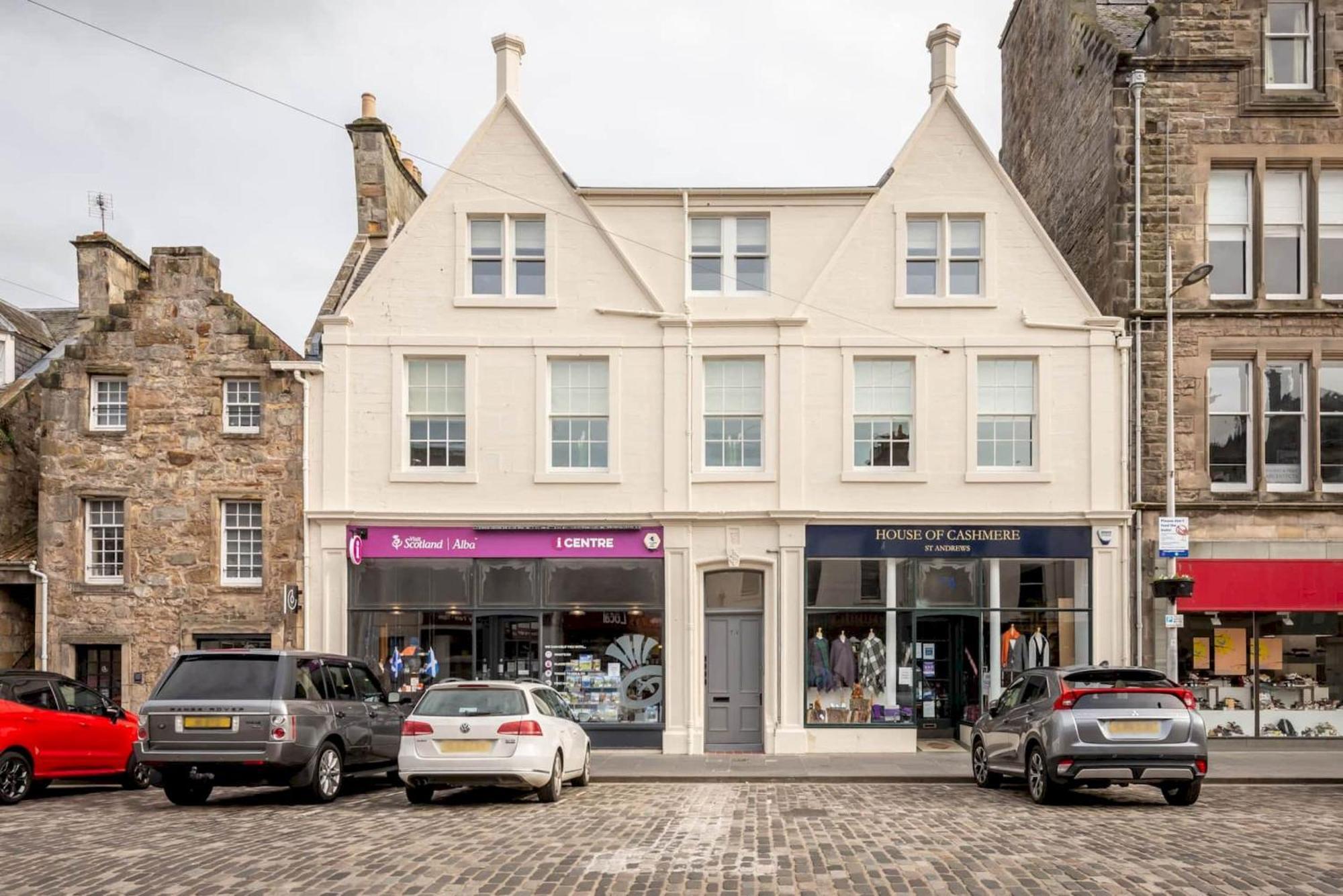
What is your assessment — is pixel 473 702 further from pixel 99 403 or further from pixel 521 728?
pixel 99 403

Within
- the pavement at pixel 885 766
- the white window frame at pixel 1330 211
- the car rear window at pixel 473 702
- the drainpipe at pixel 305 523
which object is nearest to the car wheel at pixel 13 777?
the car rear window at pixel 473 702

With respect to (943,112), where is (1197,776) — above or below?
below

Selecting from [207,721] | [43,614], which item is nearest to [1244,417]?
[207,721]

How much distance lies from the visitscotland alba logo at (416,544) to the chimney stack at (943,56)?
1251 cm

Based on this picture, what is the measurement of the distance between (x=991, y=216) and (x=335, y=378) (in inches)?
488

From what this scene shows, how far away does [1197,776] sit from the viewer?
1333 cm

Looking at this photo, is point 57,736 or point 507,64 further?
point 507,64

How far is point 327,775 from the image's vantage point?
14172 mm

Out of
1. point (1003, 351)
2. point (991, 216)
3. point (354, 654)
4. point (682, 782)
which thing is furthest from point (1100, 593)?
point (354, 654)

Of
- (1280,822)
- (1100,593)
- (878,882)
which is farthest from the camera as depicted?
(1100,593)

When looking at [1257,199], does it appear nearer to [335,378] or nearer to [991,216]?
[991,216]

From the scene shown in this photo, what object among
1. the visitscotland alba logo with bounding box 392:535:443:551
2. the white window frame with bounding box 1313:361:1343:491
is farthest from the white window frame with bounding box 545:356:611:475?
the white window frame with bounding box 1313:361:1343:491

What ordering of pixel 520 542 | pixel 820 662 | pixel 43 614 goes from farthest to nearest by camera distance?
pixel 43 614
pixel 520 542
pixel 820 662

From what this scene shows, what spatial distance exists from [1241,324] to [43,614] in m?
Result: 22.5
